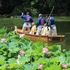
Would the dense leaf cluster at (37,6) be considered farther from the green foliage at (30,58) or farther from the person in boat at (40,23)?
the green foliage at (30,58)

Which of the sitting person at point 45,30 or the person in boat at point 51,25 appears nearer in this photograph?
the sitting person at point 45,30

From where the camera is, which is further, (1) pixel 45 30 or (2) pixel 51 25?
(2) pixel 51 25

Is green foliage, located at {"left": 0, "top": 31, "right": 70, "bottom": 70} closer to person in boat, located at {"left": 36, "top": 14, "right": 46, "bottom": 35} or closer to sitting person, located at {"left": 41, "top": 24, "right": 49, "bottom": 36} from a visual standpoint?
sitting person, located at {"left": 41, "top": 24, "right": 49, "bottom": 36}

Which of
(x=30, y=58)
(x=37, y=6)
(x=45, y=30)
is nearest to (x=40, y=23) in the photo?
(x=45, y=30)

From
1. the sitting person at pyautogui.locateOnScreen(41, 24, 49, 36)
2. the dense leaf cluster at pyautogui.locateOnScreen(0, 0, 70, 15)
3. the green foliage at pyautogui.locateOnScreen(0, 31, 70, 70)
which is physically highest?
the green foliage at pyautogui.locateOnScreen(0, 31, 70, 70)

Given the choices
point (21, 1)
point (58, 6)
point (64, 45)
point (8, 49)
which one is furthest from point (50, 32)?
point (21, 1)

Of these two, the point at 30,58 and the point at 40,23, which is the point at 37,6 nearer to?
the point at 40,23

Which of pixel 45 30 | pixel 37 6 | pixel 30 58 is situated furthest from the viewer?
pixel 37 6

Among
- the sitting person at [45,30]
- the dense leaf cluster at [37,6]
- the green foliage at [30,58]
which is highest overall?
the green foliage at [30,58]

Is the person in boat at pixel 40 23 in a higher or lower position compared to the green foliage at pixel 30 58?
lower

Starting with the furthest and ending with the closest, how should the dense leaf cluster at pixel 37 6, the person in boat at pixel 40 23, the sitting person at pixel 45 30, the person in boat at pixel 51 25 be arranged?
the dense leaf cluster at pixel 37 6
the person in boat at pixel 40 23
the person in boat at pixel 51 25
the sitting person at pixel 45 30

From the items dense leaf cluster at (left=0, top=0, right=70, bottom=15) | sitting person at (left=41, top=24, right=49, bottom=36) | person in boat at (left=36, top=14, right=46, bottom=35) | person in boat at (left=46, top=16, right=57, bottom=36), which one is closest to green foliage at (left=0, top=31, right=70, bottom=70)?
sitting person at (left=41, top=24, right=49, bottom=36)

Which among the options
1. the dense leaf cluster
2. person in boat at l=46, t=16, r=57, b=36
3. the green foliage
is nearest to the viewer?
the green foliage

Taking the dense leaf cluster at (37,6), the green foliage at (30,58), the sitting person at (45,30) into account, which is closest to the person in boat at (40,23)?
the sitting person at (45,30)
